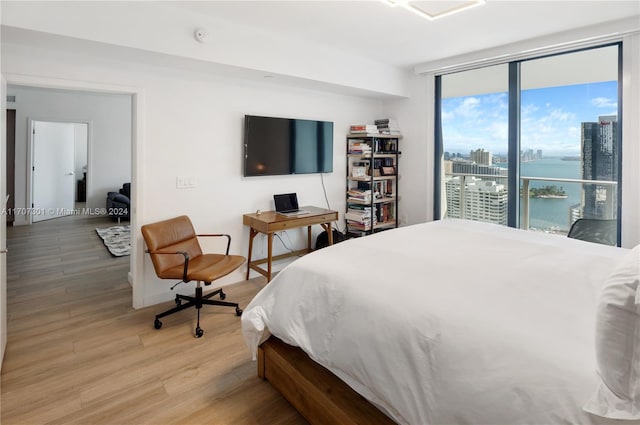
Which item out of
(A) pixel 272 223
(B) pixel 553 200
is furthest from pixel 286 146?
(B) pixel 553 200

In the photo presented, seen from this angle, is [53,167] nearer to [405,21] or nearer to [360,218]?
[360,218]

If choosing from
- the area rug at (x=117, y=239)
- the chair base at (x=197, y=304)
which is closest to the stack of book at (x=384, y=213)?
the chair base at (x=197, y=304)

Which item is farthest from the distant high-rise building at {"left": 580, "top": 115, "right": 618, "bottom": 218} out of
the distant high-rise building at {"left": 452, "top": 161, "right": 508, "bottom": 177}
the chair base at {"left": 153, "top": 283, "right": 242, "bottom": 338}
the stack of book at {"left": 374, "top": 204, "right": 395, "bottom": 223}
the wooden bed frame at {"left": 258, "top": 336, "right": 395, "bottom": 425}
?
the chair base at {"left": 153, "top": 283, "right": 242, "bottom": 338}

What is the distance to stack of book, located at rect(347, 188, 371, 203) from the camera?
4.64 meters

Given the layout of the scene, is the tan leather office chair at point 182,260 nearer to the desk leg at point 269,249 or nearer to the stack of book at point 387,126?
the desk leg at point 269,249

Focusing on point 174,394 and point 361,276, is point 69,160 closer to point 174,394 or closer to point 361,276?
point 174,394

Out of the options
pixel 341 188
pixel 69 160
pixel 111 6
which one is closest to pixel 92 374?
pixel 111 6

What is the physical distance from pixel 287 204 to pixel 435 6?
239 cm

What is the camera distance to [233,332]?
2832 mm

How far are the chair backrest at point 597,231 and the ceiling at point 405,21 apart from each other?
1741 mm

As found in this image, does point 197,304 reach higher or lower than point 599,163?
lower

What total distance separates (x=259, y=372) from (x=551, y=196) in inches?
146

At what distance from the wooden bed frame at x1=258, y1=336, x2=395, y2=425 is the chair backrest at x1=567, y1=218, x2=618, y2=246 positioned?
109 inches

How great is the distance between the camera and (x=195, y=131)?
11.3ft
